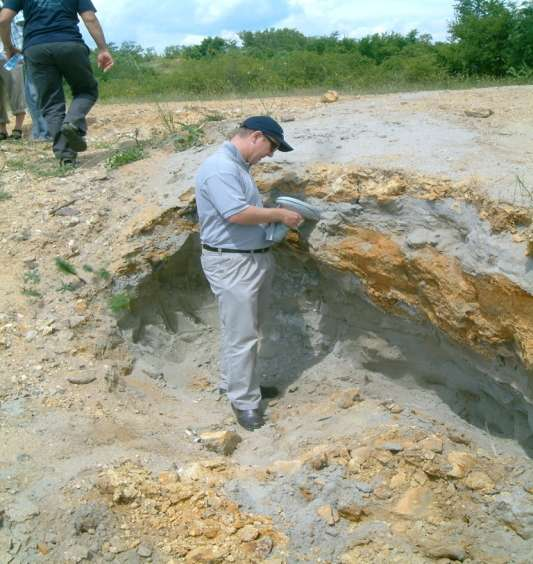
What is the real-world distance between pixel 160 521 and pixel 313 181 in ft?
6.96

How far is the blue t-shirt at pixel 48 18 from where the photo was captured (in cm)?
535

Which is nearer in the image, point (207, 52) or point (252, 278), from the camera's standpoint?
point (252, 278)

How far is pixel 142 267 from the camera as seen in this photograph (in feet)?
→ 14.9

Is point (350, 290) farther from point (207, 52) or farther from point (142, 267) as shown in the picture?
point (207, 52)

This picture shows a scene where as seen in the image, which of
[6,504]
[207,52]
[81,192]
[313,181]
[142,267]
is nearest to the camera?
[6,504]

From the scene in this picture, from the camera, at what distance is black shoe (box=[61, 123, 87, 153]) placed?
5.43 m

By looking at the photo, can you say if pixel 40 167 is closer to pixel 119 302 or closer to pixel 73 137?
pixel 73 137

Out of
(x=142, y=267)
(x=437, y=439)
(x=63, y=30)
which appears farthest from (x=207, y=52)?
(x=437, y=439)

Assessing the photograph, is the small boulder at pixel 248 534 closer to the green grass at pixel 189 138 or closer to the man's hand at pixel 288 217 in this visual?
the man's hand at pixel 288 217

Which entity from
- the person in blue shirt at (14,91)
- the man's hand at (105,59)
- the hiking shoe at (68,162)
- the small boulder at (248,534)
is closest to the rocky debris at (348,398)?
the small boulder at (248,534)

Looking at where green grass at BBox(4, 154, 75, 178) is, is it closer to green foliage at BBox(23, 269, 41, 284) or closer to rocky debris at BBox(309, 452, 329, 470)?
green foliage at BBox(23, 269, 41, 284)

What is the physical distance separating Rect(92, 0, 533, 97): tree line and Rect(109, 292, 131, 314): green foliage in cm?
397

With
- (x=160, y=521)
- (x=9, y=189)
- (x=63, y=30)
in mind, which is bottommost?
(x=160, y=521)

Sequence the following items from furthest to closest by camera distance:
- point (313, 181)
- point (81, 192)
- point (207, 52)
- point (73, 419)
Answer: point (207, 52)
point (81, 192)
point (313, 181)
point (73, 419)
